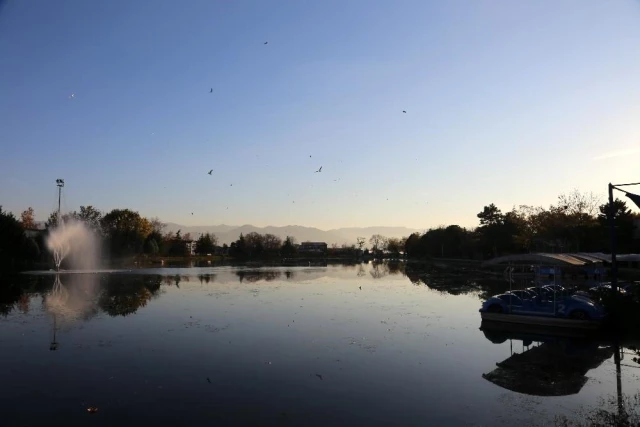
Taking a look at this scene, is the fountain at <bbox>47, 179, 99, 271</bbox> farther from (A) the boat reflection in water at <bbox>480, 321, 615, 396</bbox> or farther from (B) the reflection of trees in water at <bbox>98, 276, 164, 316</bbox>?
(A) the boat reflection in water at <bbox>480, 321, 615, 396</bbox>

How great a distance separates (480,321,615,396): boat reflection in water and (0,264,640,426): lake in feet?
0.18

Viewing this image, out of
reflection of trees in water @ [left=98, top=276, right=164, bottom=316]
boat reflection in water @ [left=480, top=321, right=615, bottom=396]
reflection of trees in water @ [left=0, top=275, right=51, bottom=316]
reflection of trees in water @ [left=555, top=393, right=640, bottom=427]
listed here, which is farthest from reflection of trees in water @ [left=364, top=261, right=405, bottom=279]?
reflection of trees in water @ [left=555, top=393, right=640, bottom=427]

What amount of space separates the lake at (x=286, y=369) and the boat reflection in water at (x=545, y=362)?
0.06 m

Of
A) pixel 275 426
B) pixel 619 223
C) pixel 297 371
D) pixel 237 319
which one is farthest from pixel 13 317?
pixel 619 223

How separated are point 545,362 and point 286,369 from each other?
25.1 ft

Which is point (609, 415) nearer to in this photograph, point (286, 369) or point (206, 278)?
point (286, 369)

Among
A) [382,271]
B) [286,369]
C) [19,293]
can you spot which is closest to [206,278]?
[19,293]

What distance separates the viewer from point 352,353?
47.0 feet

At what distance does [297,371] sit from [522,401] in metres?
5.58

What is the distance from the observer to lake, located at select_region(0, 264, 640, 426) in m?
9.23

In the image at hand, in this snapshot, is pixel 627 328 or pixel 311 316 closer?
pixel 627 328

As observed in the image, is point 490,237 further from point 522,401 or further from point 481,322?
point 522,401

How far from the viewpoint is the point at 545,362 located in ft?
43.8

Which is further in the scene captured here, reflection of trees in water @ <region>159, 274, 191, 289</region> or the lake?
reflection of trees in water @ <region>159, 274, 191, 289</region>
